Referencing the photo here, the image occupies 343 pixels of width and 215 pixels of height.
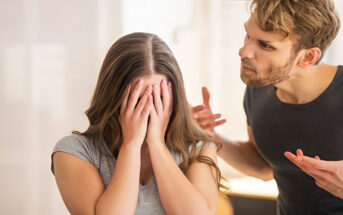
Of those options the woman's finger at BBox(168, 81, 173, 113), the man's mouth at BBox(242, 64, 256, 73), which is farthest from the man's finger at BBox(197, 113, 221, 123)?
the woman's finger at BBox(168, 81, 173, 113)

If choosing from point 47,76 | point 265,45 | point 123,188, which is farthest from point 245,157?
point 47,76

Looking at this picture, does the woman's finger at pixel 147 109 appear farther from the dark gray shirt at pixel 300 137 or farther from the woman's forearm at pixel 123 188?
the dark gray shirt at pixel 300 137

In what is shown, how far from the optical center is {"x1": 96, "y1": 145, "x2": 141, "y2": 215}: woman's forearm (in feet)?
3.49

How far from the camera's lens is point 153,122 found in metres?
1.18

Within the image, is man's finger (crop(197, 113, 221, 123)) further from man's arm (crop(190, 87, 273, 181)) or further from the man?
man's arm (crop(190, 87, 273, 181))

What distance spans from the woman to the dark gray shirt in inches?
14.7

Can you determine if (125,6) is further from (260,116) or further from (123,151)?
(123,151)

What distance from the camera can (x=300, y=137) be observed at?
57.8 inches

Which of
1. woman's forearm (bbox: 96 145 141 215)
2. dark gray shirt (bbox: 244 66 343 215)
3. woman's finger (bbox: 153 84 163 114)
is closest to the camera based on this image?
woman's forearm (bbox: 96 145 141 215)

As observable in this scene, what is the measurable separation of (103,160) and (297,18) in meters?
0.75

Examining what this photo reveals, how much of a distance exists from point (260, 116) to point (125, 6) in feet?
3.49

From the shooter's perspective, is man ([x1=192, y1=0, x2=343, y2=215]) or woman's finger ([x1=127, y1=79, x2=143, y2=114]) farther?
man ([x1=192, y1=0, x2=343, y2=215])

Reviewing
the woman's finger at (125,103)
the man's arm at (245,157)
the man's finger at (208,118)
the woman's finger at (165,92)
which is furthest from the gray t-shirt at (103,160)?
the man's arm at (245,157)

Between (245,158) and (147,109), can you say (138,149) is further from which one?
(245,158)
